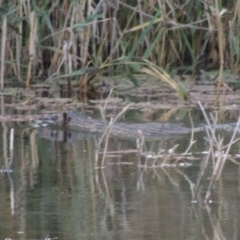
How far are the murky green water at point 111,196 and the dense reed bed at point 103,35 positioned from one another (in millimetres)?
2370

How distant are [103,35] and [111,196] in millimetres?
4310

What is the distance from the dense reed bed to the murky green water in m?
2.37

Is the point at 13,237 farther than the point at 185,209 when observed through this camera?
No

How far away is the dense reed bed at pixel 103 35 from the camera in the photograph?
770 centimetres

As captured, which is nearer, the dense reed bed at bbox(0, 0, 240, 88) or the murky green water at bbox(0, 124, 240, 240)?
the murky green water at bbox(0, 124, 240, 240)

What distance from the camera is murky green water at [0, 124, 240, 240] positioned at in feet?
11.1

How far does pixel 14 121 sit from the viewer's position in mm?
6414

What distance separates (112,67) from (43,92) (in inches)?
41.0

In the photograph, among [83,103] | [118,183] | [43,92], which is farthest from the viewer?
[43,92]

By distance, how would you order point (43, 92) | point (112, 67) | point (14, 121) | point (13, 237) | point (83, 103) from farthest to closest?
point (112, 67) < point (43, 92) < point (83, 103) < point (14, 121) < point (13, 237)

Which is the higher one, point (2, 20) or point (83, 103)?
point (2, 20)

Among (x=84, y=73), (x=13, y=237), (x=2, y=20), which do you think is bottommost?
(x=13, y=237)

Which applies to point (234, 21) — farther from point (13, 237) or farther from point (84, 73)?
point (13, 237)

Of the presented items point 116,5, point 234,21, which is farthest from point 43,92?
point 234,21
